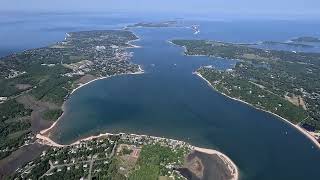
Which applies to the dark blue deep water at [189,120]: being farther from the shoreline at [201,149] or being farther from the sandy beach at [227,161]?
the shoreline at [201,149]

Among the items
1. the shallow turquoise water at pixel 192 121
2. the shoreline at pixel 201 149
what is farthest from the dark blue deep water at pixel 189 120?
the shoreline at pixel 201 149

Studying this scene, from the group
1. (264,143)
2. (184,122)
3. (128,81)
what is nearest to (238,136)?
(264,143)

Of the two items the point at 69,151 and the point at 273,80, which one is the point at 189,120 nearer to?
the point at 69,151

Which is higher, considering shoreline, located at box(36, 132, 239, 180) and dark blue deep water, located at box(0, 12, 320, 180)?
shoreline, located at box(36, 132, 239, 180)

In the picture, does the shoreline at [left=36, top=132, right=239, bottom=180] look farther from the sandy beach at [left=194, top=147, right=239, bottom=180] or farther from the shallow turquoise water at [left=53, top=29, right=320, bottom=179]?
the shallow turquoise water at [left=53, top=29, right=320, bottom=179]

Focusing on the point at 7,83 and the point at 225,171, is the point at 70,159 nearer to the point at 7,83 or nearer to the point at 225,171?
the point at 225,171

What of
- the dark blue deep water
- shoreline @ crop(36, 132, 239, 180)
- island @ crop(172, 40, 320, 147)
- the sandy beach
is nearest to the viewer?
the sandy beach

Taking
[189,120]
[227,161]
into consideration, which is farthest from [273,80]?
[227,161]

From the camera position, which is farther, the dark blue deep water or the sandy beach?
the dark blue deep water

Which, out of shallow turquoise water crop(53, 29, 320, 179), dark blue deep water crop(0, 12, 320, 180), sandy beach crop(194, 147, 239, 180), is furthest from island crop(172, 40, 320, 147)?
sandy beach crop(194, 147, 239, 180)
